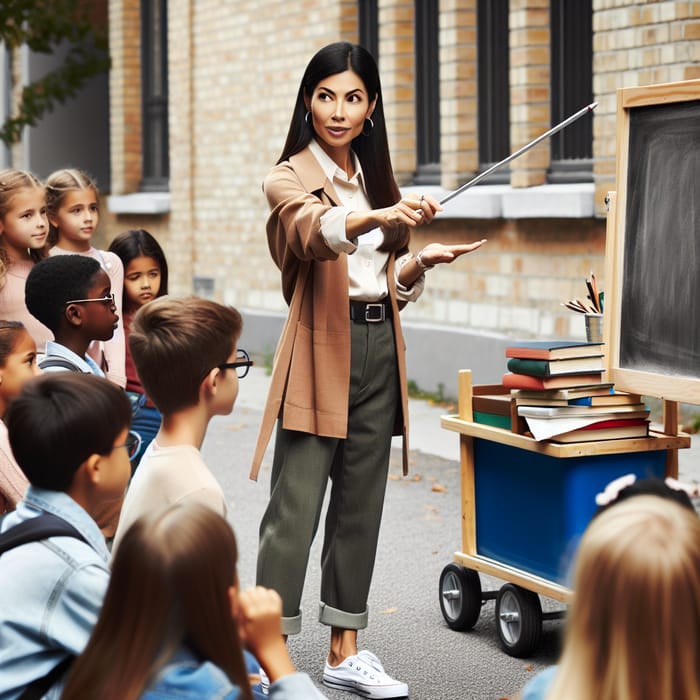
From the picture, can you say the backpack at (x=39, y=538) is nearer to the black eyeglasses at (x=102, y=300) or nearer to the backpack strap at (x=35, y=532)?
the backpack strap at (x=35, y=532)

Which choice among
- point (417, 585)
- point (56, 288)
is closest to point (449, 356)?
point (417, 585)

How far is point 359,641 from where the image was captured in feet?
17.8

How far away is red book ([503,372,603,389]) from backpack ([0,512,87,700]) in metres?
2.18

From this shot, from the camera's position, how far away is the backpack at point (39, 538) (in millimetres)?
2854

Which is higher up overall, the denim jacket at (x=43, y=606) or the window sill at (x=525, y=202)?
the window sill at (x=525, y=202)

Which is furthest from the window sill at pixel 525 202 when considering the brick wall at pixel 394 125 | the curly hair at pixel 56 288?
the curly hair at pixel 56 288

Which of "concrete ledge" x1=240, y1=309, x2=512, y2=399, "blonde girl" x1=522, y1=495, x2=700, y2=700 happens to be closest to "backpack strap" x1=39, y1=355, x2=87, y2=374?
"blonde girl" x1=522, y1=495, x2=700, y2=700

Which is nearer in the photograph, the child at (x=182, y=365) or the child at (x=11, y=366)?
the child at (x=182, y=365)

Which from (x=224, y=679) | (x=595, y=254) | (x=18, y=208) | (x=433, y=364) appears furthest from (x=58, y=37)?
(x=224, y=679)

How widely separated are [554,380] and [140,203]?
12.6 metres

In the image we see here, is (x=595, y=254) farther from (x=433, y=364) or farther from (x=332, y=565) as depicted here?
(x=332, y=565)

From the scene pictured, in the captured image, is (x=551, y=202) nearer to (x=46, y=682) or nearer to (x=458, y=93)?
(x=458, y=93)

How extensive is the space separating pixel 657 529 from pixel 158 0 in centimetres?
1614

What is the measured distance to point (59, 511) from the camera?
117 inches
